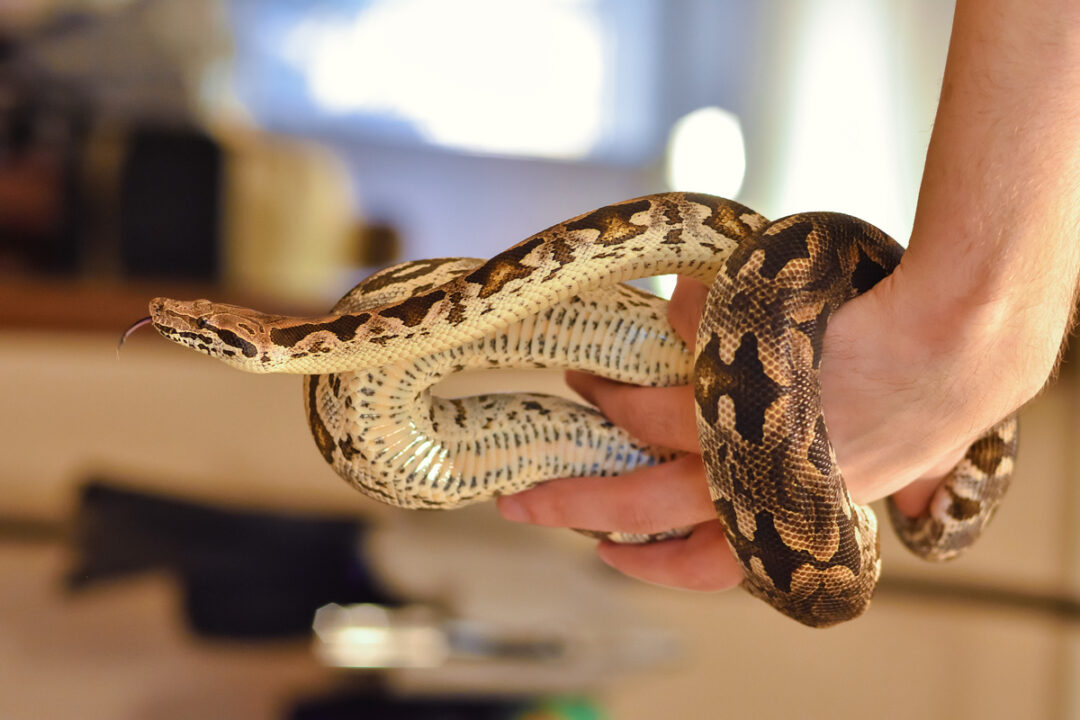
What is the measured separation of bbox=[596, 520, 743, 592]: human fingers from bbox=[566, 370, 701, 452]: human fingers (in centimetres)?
11

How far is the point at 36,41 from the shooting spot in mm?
3189

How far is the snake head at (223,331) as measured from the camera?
2.55 feet

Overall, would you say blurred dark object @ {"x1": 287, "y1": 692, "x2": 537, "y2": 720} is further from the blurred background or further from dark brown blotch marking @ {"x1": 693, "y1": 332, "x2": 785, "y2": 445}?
dark brown blotch marking @ {"x1": 693, "y1": 332, "x2": 785, "y2": 445}

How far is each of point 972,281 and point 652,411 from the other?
332mm

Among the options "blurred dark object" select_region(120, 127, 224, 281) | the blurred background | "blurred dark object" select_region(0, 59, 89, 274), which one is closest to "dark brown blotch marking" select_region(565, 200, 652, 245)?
the blurred background

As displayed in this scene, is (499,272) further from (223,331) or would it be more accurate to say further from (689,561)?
(689,561)

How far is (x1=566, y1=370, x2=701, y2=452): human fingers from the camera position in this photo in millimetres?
843

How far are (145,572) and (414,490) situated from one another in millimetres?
1503

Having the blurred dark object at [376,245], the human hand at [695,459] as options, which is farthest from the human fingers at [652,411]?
the blurred dark object at [376,245]

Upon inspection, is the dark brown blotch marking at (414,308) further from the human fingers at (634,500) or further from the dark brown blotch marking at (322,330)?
the human fingers at (634,500)

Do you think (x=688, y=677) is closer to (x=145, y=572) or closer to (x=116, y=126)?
(x=145, y=572)

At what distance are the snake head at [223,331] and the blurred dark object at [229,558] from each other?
4.79 feet

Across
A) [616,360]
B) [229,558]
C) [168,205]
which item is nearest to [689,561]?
[616,360]

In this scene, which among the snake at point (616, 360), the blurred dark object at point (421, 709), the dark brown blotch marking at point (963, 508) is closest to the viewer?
the snake at point (616, 360)
